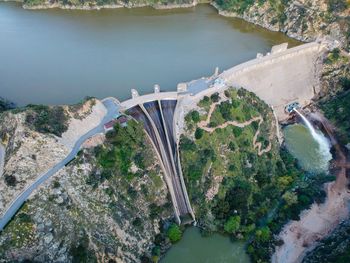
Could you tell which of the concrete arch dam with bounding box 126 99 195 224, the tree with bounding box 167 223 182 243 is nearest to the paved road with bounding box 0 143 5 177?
the concrete arch dam with bounding box 126 99 195 224

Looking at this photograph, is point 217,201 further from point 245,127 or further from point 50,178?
point 50,178

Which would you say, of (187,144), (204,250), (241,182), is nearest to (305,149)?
(241,182)

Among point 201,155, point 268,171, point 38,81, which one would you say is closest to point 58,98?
point 38,81

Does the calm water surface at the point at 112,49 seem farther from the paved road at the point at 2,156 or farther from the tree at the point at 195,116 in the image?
the paved road at the point at 2,156

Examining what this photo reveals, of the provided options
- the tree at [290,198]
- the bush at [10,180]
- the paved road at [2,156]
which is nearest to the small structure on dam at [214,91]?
the tree at [290,198]

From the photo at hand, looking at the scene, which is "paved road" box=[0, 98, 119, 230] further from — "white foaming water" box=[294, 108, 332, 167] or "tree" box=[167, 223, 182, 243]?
"white foaming water" box=[294, 108, 332, 167]

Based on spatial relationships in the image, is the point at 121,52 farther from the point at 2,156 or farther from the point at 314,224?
the point at 314,224
